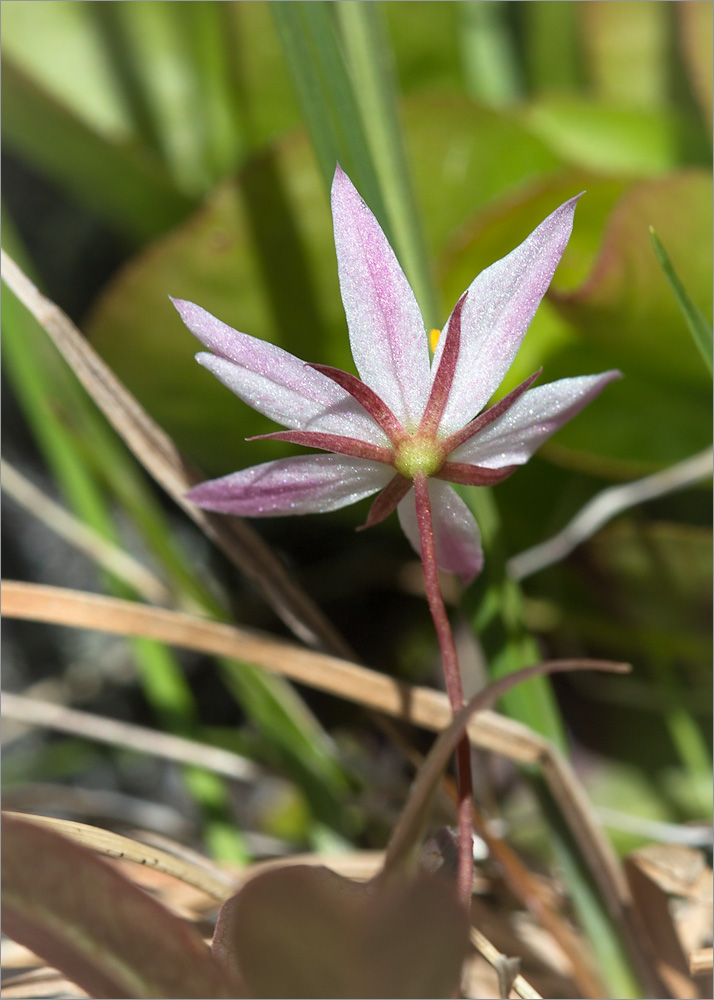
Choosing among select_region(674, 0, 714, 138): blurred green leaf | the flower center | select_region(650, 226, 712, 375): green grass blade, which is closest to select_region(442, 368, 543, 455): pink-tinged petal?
the flower center

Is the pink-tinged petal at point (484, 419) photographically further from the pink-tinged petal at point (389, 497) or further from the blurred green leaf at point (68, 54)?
the blurred green leaf at point (68, 54)

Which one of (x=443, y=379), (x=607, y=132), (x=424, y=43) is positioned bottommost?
(x=443, y=379)

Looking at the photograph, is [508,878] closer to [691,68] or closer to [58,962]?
[58,962]

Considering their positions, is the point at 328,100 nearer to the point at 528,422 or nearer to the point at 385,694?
the point at 528,422

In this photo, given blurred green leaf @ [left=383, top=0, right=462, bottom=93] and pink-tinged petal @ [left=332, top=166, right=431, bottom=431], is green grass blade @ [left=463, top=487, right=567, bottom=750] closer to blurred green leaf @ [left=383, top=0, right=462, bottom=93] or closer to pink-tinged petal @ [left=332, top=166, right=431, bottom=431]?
pink-tinged petal @ [left=332, top=166, right=431, bottom=431]

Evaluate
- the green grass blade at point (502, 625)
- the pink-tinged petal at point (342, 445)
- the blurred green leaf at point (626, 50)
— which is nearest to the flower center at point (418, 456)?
the pink-tinged petal at point (342, 445)

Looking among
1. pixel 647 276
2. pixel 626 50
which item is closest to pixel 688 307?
pixel 647 276

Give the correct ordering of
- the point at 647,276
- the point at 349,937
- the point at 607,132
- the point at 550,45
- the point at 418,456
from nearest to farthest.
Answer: the point at 349,937 < the point at 418,456 < the point at 647,276 < the point at 607,132 < the point at 550,45
